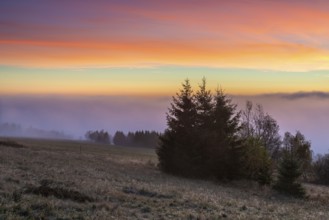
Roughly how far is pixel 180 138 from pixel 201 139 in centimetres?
247

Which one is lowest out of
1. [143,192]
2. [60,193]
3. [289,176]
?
[289,176]

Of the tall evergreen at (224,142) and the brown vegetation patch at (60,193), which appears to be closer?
the brown vegetation patch at (60,193)

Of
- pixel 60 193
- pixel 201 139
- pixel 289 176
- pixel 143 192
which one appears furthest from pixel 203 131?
pixel 60 193

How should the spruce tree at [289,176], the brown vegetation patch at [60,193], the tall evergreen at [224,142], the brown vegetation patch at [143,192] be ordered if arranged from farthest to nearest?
the tall evergreen at [224,142] → the spruce tree at [289,176] → the brown vegetation patch at [143,192] → the brown vegetation patch at [60,193]

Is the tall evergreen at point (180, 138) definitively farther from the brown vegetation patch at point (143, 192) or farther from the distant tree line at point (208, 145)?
the brown vegetation patch at point (143, 192)

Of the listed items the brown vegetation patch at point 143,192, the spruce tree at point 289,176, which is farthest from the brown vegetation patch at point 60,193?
the spruce tree at point 289,176

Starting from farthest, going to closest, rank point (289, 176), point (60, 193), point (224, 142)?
point (224, 142)
point (289, 176)
point (60, 193)

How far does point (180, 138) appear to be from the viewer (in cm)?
4497

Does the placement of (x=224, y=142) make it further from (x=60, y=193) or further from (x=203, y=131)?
(x=60, y=193)

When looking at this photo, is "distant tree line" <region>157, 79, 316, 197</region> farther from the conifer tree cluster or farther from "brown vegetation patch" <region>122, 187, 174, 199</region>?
"brown vegetation patch" <region>122, 187, 174, 199</region>

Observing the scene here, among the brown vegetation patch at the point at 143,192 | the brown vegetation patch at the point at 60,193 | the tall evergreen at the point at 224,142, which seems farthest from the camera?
the tall evergreen at the point at 224,142

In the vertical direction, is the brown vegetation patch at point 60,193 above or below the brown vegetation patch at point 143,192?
above

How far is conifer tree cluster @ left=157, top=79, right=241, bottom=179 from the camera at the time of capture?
1716 inches

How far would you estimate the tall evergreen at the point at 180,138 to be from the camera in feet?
145
